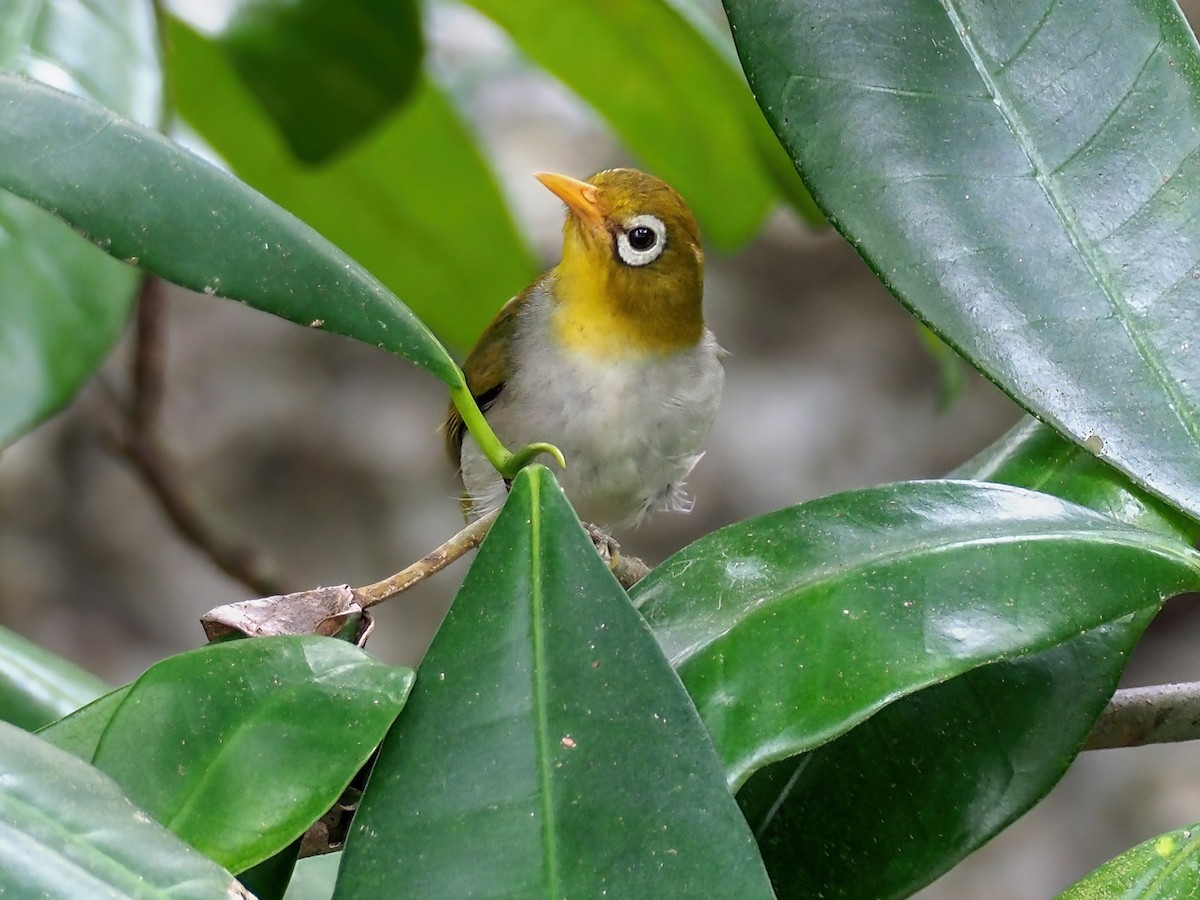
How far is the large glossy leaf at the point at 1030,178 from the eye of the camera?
1061 mm

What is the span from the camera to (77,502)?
4.91 m

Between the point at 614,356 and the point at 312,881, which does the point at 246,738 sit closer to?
the point at 312,881

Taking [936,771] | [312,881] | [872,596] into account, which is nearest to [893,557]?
[872,596]

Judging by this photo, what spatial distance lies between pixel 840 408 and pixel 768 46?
407 centimetres

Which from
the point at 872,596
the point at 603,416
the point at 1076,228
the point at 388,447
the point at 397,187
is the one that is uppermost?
the point at 1076,228

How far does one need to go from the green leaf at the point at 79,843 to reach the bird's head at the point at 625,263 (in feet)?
5.72

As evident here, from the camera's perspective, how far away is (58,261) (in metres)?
1.31

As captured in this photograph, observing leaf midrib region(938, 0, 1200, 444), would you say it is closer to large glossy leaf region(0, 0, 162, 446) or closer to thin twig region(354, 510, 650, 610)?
thin twig region(354, 510, 650, 610)

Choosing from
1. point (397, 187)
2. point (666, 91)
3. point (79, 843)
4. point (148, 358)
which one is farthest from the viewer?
point (397, 187)

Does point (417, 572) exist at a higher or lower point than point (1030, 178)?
lower

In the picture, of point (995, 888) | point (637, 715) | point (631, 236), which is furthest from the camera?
point (995, 888)

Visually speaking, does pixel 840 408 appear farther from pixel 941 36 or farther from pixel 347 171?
pixel 941 36

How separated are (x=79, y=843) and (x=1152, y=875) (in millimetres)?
674

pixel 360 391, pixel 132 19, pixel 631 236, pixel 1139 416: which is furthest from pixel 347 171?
pixel 360 391
